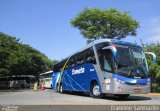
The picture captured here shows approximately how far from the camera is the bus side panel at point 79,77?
835 inches

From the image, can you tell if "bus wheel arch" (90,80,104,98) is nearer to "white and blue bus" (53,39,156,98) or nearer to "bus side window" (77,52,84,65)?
"white and blue bus" (53,39,156,98)

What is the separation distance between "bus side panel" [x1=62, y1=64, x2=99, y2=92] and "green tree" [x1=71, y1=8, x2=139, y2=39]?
19434 millimetres

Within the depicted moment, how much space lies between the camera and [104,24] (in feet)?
155

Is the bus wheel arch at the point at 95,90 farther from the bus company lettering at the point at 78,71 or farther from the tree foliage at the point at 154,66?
the tree foliage at the point at 154,66

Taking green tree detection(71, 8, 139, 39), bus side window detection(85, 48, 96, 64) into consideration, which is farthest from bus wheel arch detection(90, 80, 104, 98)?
green tree detection(71, 8, 139, 39)

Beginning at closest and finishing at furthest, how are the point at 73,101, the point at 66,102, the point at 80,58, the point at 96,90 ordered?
the point at 66,102 < the point at 73,101 < the point at 96,90 < the point at 80,58

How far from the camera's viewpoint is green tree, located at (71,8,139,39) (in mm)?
46344

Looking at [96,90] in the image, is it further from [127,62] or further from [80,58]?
[80,58]

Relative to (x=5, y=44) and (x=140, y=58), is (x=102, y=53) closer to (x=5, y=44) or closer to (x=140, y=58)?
(x=140, y=58)

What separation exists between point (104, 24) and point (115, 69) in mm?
29425

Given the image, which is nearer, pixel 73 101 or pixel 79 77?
pixel 73 101

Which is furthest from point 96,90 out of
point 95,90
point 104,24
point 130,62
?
point 104,24

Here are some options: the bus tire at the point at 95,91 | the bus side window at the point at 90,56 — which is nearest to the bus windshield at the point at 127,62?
the bus side window at the point at 90,56

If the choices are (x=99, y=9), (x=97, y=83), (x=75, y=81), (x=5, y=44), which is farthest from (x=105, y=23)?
(x=97, y=83)
